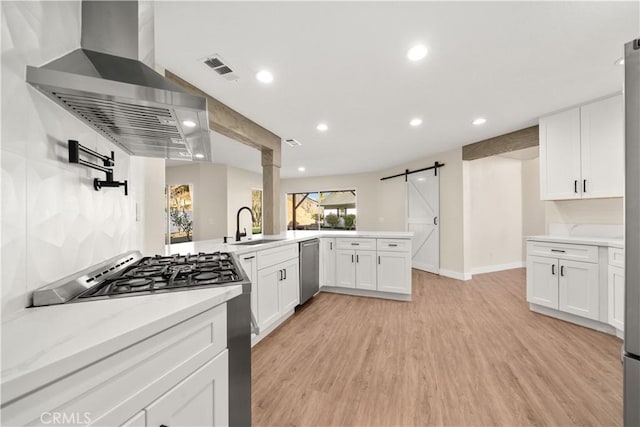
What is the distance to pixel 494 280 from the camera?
14.4 ft

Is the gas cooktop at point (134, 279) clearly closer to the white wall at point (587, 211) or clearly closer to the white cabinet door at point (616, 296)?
the white cabinet door at point (616, 296)

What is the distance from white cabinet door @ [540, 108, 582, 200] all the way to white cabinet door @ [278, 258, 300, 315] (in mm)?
3286

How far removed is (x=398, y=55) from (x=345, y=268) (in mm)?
2674

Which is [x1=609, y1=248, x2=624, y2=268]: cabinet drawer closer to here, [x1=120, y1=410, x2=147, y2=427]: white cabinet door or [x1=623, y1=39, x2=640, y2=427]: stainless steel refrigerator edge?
[x1=623, y1=39, x2=640, y2=427]: stainless steel refrigerator edge

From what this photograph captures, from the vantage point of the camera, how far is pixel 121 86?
0.86 meters

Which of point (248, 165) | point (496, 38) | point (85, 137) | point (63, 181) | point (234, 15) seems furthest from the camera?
point (248, 165)

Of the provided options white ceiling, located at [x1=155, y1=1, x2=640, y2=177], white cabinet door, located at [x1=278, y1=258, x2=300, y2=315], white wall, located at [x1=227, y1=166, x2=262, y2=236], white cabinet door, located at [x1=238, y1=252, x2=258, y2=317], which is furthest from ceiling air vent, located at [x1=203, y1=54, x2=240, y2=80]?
white wall, located at [x1=227, y1=166, x2=262, y2=236]

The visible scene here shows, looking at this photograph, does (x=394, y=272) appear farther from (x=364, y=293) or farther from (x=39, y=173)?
(x=39, y=173)

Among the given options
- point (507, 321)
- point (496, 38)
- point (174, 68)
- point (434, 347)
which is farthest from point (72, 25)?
point (507, 321)

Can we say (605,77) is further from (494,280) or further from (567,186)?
(494,280)

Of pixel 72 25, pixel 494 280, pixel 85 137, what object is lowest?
pixel 494 280

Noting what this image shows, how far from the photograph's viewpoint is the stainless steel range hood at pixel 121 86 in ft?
2.78

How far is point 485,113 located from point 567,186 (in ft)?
4.23

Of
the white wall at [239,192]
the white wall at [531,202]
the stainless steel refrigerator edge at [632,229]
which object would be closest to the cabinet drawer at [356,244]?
the stainless steel refrigerator edge at [632,229]
